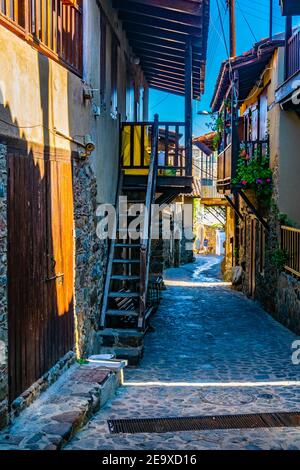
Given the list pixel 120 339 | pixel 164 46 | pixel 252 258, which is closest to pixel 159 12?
pixel 164 46

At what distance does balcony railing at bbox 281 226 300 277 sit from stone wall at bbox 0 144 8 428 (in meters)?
6.85

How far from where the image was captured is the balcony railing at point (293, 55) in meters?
9.85

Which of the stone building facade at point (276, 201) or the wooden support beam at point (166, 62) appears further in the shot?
the wooden support beam at point (166, 62)

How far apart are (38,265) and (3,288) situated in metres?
0.94

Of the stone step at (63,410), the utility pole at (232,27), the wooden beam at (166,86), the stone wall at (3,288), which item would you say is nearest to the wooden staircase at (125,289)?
the stone step at (63,410)

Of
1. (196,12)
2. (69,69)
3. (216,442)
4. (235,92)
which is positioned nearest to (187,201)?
(235,92)

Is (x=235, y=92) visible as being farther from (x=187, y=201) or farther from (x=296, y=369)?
(x=187, y=201)

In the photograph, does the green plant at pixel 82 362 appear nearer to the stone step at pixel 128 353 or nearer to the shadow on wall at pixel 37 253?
the shadow on wall at pixel 37 253

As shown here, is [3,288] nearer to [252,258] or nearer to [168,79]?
[252,258]

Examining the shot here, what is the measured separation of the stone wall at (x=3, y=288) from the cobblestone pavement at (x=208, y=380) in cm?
73

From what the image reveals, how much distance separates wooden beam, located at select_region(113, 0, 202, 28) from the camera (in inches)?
368

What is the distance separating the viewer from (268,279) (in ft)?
41.4

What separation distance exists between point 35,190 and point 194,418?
2914 millimetres

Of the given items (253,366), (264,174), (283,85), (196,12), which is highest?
(196,12)
